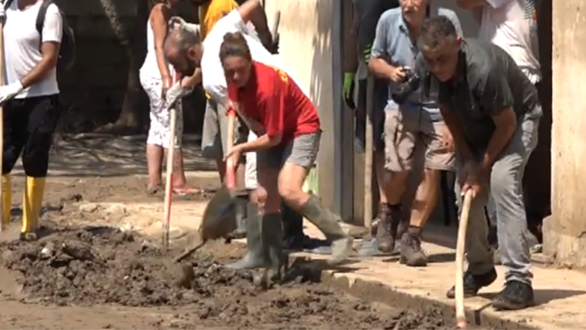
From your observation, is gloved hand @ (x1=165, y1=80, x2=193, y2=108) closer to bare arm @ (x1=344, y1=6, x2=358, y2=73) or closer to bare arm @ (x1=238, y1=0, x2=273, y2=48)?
bare arm @ (x1=238, y1=0, x2=273, y2=48)

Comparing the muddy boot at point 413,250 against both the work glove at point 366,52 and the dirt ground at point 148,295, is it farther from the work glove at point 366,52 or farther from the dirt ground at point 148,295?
the work glove at point 366,52

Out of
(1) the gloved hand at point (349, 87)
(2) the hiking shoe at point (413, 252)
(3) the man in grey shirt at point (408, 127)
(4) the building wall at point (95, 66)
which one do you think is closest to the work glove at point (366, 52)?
(1) the gloved hand at point (349, 87)

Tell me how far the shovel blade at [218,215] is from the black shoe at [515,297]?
9.43 ft

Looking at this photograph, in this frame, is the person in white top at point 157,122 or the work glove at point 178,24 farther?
the person in white top at point 157,122

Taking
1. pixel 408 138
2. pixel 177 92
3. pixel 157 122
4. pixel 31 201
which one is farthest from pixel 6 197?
pixel 408 138

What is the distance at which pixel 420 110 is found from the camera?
993 centimetres

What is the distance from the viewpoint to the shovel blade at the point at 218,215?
1070 centimetres

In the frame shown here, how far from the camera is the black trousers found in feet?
36.4

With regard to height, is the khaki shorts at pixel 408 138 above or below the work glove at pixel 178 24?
below

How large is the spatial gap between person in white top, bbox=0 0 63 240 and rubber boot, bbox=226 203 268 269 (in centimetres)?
186

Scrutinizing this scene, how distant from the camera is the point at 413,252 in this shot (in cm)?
977

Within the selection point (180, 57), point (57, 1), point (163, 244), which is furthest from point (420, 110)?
point (57, 1)

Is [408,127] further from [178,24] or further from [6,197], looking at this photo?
[6,197]

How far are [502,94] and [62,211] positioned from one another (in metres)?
6.01
